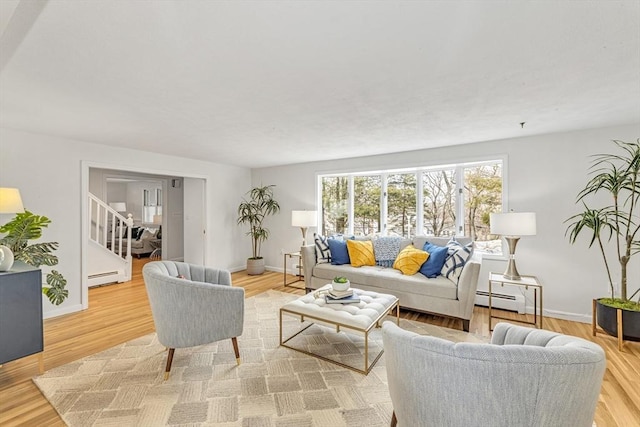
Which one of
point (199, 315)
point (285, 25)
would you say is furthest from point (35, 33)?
point (199, 315)

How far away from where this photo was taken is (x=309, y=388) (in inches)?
80.4

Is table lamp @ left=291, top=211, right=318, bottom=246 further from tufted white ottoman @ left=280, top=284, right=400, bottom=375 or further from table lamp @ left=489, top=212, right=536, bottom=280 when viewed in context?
table lamp @ left=489, top=212, right=536, bottom=280

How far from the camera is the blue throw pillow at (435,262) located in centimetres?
337

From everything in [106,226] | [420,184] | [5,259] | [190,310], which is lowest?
[190,310]

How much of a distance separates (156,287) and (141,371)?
28.1 inches

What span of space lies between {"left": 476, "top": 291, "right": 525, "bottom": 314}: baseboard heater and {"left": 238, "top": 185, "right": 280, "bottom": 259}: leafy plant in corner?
379 centimetres

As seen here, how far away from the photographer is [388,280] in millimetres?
3494

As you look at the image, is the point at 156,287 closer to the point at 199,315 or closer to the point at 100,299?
the point at 199,315

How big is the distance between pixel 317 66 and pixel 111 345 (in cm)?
308

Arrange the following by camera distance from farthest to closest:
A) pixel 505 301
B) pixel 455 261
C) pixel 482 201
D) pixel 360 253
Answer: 1. pixel 360 253
2. pixel 482 201
3. pixel 505 301
4. pixel 455 261

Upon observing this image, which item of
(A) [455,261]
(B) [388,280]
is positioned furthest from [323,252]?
(A) [455,261]

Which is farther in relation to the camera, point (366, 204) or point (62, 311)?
point (366, 204)

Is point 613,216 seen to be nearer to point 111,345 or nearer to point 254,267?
point 254,267

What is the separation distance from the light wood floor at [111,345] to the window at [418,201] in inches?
48.5
